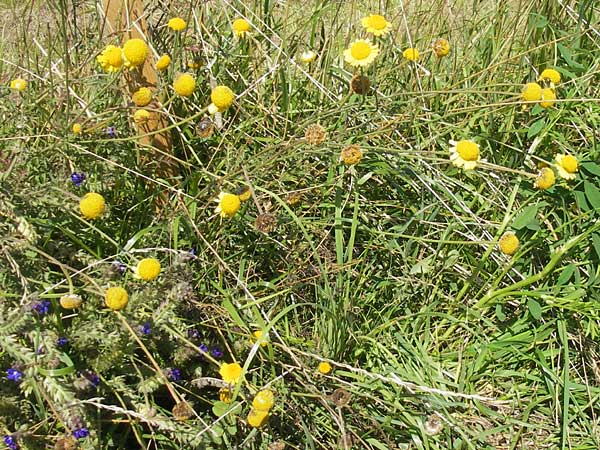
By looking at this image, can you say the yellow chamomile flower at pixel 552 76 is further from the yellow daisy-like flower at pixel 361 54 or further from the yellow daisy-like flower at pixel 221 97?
the yellow daisy-like flower at pixel 221 97

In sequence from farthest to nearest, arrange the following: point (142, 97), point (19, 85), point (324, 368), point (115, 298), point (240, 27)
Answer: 1. point (240, 27)
2. point (19, 85)
3. point (142, 97)
4. point (324, 368)
5. point (115, 298)

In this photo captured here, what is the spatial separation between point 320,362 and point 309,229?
0.41 metres

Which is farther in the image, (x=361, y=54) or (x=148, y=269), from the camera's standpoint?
(x=361, y=54)

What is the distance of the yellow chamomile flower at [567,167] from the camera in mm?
1770

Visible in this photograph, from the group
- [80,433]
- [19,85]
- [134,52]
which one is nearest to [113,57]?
[134,52]

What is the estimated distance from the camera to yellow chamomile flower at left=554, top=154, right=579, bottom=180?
177cm

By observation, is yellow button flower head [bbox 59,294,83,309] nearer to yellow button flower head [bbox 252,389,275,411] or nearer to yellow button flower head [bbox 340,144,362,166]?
yellow button flower head [bbox 252,389,275,411]

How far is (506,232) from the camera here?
1.87 meters

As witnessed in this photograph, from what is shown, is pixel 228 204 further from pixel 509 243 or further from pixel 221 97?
pixel 509 243

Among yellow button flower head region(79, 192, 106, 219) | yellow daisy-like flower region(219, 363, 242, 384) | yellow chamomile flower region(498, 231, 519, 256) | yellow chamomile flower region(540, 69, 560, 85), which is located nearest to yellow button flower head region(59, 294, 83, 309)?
yellow button flower head region(79, 192, 106, 219)

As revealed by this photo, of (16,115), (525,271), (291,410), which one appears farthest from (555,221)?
(16,115)

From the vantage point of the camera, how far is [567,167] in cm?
177

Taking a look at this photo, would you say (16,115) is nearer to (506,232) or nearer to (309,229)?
(309,229)

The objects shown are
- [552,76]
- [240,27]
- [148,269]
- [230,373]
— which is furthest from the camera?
[240,27]
